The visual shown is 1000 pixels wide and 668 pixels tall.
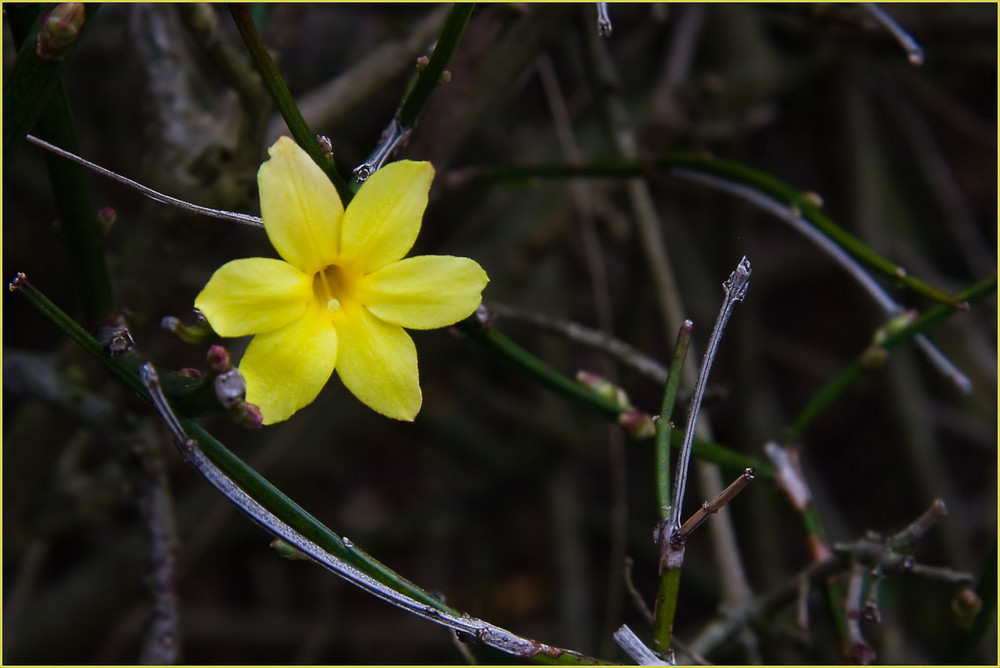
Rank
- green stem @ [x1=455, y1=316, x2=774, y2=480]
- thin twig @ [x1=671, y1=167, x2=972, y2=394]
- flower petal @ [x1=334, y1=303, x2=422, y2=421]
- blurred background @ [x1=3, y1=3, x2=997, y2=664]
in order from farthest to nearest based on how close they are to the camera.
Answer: blurred background @ [x1=3, y1=3, x2=997, y2=664]
thin twig @ [x1=671, y1=167, x2=972, y2=394]
green stem @ [x1=455, y1=316, x2=774, y2=480]
flower petal @ [x1=334, y1=303, x2=422, y2=421]

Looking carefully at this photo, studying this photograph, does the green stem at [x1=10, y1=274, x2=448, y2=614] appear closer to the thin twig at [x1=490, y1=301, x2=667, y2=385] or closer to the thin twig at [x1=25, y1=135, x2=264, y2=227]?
the thin twig at [x1=25, y1=135, x2=264, y2=227]

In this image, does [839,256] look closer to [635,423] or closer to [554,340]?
[635,423]

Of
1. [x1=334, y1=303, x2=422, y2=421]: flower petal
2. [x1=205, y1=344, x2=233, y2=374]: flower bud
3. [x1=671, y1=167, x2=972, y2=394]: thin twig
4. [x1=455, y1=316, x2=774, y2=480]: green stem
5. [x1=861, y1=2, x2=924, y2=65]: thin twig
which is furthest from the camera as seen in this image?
[x1=671, y1=167, x2=972, y2=394]: thin twig

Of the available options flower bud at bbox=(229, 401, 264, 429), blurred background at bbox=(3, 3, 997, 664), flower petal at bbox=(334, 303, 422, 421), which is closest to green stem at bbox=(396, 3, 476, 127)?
flower petal at bbox=(334, 303, 422, 421)

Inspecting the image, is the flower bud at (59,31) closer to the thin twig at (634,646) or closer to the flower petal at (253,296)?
the flower petal at (253,296)

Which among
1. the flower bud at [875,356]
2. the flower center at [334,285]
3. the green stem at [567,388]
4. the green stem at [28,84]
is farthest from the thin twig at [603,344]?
the green stem at [28,84]

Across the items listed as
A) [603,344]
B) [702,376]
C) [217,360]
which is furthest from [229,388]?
[603,344]

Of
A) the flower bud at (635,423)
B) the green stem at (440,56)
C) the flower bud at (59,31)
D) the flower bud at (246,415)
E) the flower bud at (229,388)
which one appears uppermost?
the green stem at (440,56)
